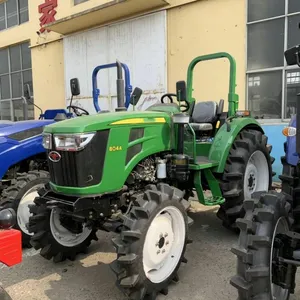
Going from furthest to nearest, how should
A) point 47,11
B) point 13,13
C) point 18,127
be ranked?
point 13,13
point 47,11
point 18,127

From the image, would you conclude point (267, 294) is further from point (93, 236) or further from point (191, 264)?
point (93, 236)

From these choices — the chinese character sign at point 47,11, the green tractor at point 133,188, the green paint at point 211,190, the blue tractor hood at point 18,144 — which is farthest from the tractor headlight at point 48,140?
the chinese character sign at point 47,11

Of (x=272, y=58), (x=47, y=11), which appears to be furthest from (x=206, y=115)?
(x=47, y=11)

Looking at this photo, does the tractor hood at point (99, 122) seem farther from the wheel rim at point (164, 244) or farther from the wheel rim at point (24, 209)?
the wheel rim at point (24, 209)

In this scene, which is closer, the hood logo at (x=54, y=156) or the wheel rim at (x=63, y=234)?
the hood logo at (x=54, y=156)

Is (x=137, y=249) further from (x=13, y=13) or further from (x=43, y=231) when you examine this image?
(x=13, y=13)

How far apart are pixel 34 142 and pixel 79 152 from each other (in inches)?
62.2

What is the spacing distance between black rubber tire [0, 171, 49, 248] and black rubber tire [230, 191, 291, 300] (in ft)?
8.00

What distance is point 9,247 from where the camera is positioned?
1.87m

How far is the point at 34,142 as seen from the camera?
4.02 m

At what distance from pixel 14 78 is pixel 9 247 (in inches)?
444

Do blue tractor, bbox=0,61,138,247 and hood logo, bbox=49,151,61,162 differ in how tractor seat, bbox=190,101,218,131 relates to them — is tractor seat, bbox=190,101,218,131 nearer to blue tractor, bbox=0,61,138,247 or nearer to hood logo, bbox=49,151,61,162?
blue tractor, bbox=0,61,138,247

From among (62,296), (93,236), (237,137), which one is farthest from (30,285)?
(237,137)

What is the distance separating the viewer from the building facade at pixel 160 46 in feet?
21.0
